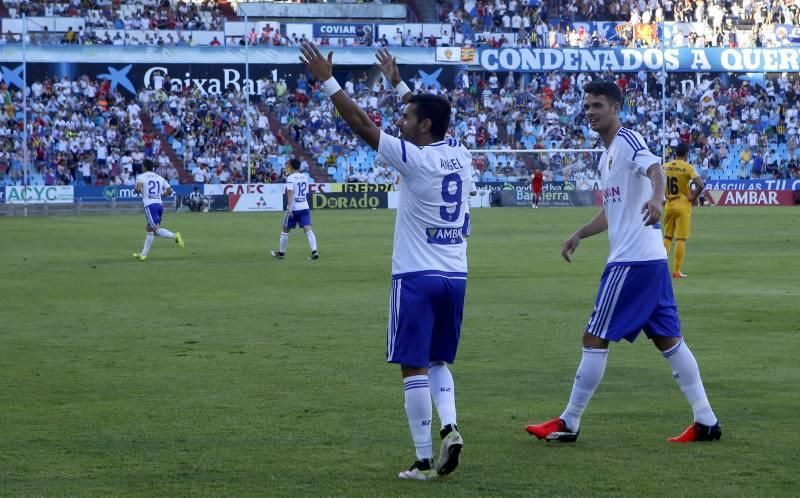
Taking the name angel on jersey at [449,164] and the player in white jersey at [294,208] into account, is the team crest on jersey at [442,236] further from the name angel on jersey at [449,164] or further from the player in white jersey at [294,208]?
the player in white jersey at [294,208]

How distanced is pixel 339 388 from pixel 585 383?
286cm

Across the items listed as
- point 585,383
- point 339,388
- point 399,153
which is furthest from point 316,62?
point 339,388

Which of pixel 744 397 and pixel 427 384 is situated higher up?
pixel 427 384

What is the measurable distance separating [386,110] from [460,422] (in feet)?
184

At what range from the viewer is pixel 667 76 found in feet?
224

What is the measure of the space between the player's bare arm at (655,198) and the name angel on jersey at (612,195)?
0.39 meters

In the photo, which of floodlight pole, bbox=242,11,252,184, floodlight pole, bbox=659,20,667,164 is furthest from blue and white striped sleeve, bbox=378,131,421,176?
floodlight pole, bbox=659,20,667,164

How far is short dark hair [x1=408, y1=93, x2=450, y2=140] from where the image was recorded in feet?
24.8

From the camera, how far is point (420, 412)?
7.53 meters

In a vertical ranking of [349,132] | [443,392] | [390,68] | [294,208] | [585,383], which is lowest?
[349,132]

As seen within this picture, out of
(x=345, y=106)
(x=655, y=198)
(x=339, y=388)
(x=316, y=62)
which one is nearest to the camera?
(x=345, y=106)

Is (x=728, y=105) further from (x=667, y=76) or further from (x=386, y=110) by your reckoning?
(x=386, y=110)

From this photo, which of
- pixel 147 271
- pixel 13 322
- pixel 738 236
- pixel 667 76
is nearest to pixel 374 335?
pixel 13 322

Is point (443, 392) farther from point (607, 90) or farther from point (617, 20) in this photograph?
point (617, 20)
